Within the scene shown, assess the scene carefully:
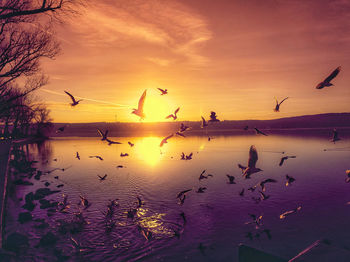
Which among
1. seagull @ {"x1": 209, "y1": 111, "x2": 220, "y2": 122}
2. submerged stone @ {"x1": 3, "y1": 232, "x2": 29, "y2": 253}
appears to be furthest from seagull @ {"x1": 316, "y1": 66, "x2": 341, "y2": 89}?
submerged stone @ {"x1": 3, "y1": 232, "x2": 29, "y2": 253}

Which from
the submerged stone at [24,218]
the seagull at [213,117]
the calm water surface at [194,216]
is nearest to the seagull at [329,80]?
the seagull at [213,117]

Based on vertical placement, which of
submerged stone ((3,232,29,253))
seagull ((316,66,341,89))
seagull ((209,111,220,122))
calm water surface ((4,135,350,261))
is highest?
seagull ((316,66,341,89))

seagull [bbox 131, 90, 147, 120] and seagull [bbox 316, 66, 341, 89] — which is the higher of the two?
seagull [bbox 316, 66, 341, 89]

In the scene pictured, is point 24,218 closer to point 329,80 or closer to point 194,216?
point 194,216

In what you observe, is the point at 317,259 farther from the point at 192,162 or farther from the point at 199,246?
the point at 192,162

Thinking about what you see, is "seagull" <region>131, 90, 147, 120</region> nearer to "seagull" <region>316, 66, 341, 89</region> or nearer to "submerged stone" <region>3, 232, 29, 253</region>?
"seagull" <region>316, 66, 341, 89</region>

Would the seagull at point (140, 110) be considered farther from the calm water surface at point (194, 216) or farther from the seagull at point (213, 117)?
the calm water surface at point (194, 216)

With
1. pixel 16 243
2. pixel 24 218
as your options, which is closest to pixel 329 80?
pixel 16 243

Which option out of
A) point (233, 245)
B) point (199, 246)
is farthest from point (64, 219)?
point (233, 245)

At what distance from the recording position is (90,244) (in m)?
14.2

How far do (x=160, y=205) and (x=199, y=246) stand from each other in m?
7.47

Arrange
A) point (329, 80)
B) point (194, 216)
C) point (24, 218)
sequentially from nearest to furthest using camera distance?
1. point (329, 80)
2. point (24, 218)
3. point (194, 216)

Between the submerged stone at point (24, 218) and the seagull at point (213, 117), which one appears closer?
the seagull at point (213, 117)

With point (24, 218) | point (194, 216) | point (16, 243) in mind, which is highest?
point (24, 218)
